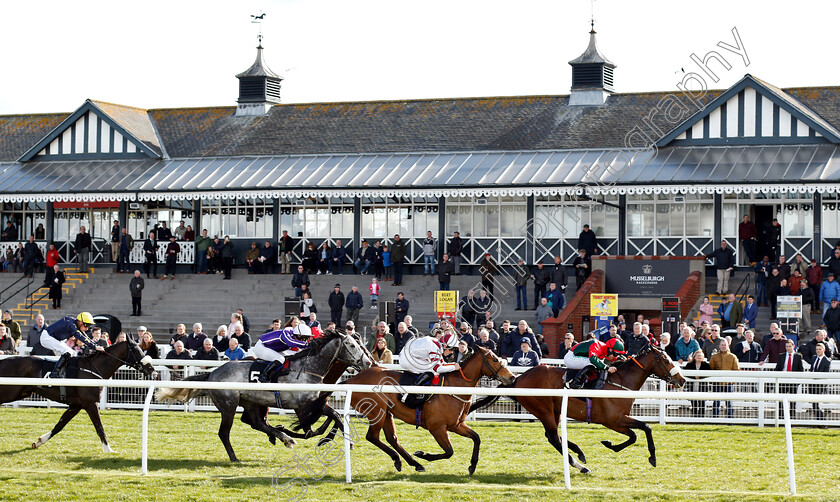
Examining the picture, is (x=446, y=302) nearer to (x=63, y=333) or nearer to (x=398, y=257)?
(x=398, y=257)

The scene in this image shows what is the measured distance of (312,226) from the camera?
32781mm

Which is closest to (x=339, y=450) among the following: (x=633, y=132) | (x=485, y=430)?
(x=485, y=430)

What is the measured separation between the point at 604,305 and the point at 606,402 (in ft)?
31.6

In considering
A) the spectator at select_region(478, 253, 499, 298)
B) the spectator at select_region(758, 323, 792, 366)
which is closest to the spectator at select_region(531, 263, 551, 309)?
the spectator at select_region(478, 253, 499, 298)

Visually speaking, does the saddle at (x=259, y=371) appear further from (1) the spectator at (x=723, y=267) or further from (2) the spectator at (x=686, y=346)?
(1) the spectator at (x=723, y=267)

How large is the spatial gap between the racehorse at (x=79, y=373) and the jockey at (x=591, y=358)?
4.44m

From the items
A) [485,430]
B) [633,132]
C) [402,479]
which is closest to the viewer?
[402,479]

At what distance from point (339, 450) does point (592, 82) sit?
24.0 meters

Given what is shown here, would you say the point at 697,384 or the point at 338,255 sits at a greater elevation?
the point at 338,255

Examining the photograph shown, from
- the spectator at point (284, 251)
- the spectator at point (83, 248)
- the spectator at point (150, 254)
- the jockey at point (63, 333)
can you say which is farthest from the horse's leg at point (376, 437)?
the spectator at point (83, 248)

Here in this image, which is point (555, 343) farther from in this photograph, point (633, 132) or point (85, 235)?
point (85, 235)

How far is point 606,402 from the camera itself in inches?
456

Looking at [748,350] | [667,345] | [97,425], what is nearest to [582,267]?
[748,350]

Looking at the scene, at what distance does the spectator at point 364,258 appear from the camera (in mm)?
28842
